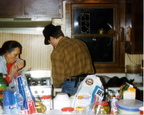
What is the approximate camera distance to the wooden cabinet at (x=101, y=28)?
2467mm

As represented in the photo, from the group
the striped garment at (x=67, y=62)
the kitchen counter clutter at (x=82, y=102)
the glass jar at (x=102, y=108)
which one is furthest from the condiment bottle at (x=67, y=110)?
the striped garment at (x=67, y=62)

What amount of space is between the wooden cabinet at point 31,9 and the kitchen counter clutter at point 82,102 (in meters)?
1.49

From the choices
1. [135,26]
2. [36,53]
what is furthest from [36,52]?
[135,26]

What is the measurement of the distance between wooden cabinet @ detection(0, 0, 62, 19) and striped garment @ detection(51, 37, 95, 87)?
28.0 inches

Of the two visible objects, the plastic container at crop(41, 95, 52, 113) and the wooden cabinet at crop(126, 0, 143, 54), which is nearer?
the plastic container at crop(41, 95, 52, 113)

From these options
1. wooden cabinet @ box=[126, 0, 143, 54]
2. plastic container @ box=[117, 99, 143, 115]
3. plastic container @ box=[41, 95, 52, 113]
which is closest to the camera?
plastic container @ box=[117, 99, 143, 115]

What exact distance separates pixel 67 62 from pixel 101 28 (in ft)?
3.18

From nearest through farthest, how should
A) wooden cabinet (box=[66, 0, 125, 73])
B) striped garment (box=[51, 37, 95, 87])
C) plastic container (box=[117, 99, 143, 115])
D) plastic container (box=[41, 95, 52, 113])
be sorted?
plastic container (box=[117, 99, 143, 115]) < plastic container (box=[41, 95, 52, 113]) < striped garment (box=[51, 37, 95, 87]) < wooden cabinet (box=[66, 0, 125, 73])

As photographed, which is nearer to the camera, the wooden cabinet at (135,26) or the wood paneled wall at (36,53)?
the wooden cabinet at (135,26)

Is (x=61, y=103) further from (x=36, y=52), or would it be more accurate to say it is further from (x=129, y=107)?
(x=36, y=52)

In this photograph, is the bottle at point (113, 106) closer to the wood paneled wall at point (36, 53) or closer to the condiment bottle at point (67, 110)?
the condiment bottle at point (67, 110)

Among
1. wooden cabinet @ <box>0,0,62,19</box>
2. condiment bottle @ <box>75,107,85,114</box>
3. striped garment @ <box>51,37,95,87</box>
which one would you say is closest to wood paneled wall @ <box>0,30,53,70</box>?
wooden cabinet @ <box>0,0,62,19</box>

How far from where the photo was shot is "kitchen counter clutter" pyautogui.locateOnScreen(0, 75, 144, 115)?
2.85 ft

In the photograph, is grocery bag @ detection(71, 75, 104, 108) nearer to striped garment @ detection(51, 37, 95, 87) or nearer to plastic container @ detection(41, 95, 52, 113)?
plastic container @ detection(41, 95, 52, 113)
